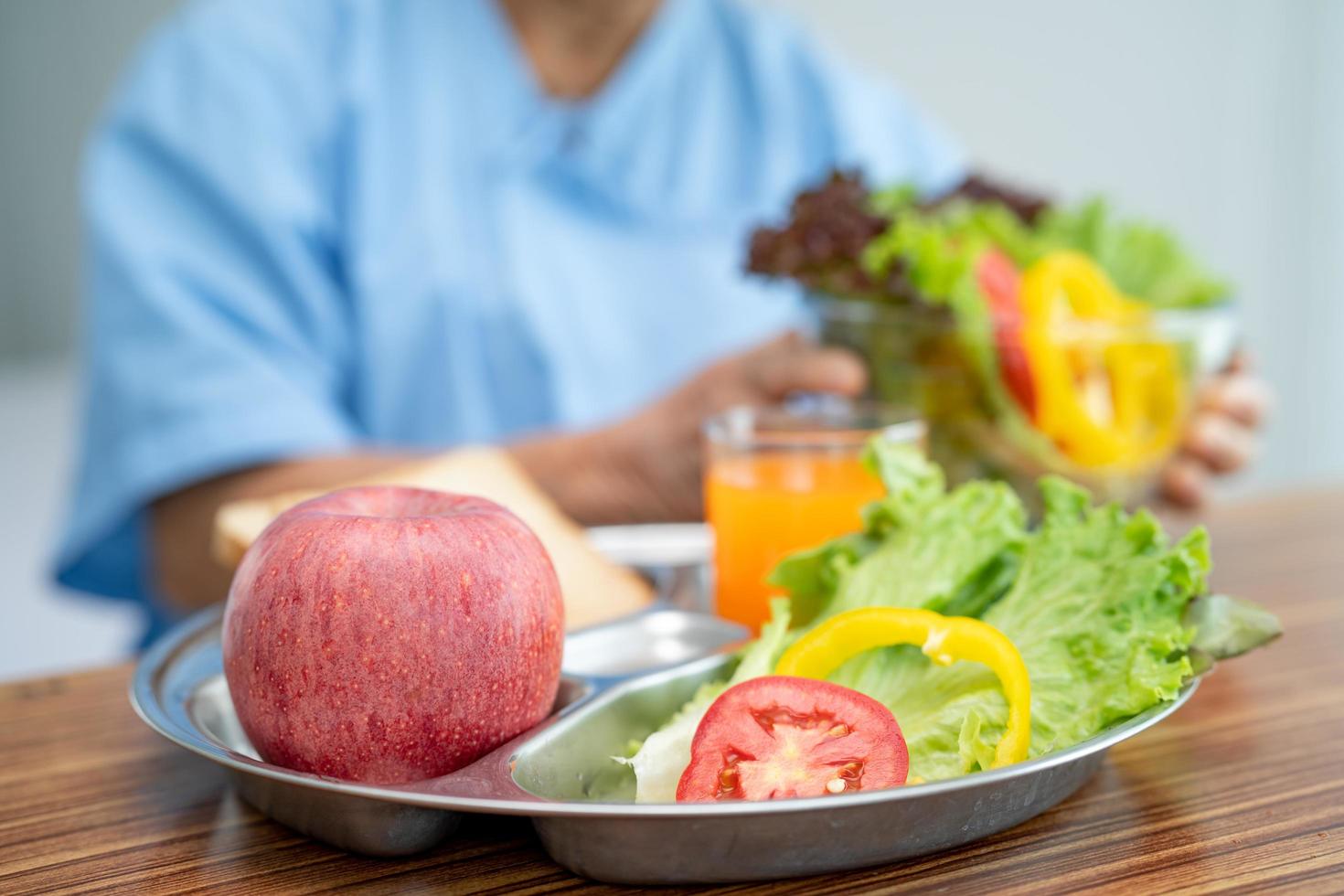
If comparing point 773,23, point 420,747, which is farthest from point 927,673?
point 773,23

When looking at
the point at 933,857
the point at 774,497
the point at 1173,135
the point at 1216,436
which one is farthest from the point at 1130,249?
the point at 1173,135

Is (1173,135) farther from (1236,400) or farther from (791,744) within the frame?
(791,744)

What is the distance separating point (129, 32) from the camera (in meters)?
4.18

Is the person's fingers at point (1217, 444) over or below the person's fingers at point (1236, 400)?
below

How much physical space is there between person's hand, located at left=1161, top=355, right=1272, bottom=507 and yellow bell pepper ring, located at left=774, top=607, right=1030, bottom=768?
94cm

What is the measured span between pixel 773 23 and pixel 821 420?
1.20 metres

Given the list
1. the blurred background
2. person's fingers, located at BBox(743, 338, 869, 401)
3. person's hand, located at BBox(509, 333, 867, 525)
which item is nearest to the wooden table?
person's fingers, located at BBox(743, 338, 869, 401)

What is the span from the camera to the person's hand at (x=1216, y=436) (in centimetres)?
142

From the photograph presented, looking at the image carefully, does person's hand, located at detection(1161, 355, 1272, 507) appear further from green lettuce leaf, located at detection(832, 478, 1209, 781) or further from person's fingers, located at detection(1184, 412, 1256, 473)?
green lettuce leaf, located at detection(832, 478, 1209, 781)

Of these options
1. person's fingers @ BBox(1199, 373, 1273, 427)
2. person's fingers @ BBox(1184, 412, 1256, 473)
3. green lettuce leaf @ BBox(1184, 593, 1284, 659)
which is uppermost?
green lettuce leaf @ BBox(1184, 593, 1284, 659)

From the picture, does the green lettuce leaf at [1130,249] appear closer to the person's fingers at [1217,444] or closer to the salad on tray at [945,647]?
the person's fingers at [1217,444]

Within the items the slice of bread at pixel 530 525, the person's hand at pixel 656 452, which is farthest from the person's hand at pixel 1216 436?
the slice of bread at pixel 530 525

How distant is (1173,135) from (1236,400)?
2.02m

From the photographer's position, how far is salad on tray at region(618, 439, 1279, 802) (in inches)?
20.7
